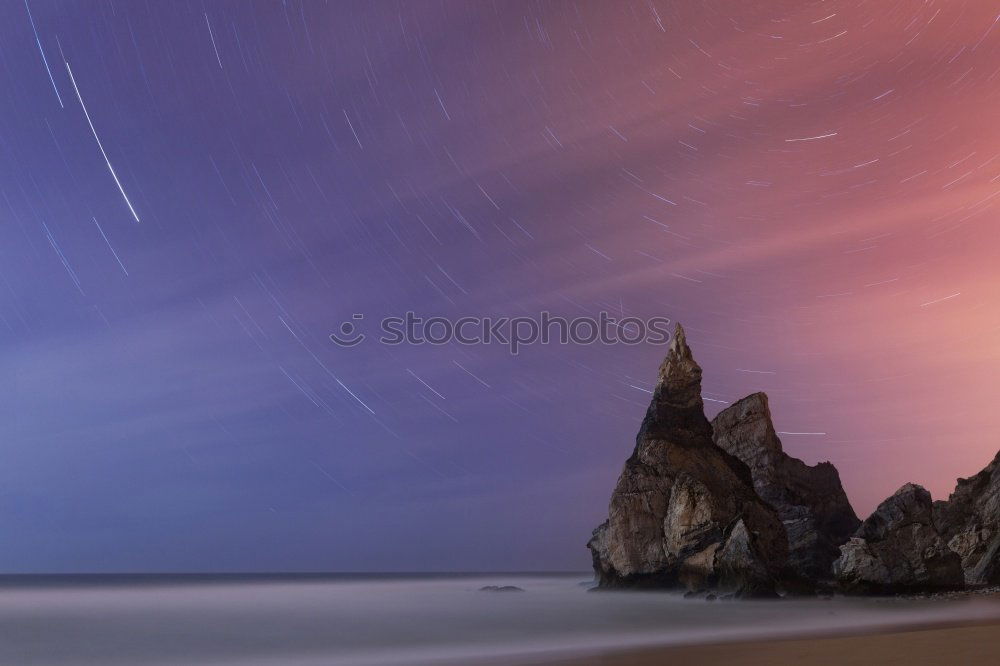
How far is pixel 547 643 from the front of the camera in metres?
28.0

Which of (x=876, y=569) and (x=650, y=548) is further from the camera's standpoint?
(x=650, y=548)

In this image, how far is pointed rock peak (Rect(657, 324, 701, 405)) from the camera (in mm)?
59156

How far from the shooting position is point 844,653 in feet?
56.9

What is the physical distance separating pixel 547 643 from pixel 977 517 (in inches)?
1505

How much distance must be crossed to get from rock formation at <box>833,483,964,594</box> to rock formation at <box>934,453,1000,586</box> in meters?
1.80

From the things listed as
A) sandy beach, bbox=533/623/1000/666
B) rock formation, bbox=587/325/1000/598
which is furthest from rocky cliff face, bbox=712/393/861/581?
sandy beach, bbox=533/623/1000/666

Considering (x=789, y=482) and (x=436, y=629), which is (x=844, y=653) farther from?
(x=789, y=482)

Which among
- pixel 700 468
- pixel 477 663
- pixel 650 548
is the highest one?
pixel 700 468

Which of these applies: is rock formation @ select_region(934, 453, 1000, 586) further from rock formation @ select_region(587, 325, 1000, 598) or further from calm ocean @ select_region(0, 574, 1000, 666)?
calm ocean @ select_region(0, 574, 1000, 666)

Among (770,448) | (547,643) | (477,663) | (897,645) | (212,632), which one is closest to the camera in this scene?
(897,645)

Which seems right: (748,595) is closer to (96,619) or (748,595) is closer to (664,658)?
(664,658)

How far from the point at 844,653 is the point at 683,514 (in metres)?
34.7

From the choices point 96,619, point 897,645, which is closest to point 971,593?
point 897,645

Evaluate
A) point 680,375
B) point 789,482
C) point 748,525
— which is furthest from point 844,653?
point 789,482
